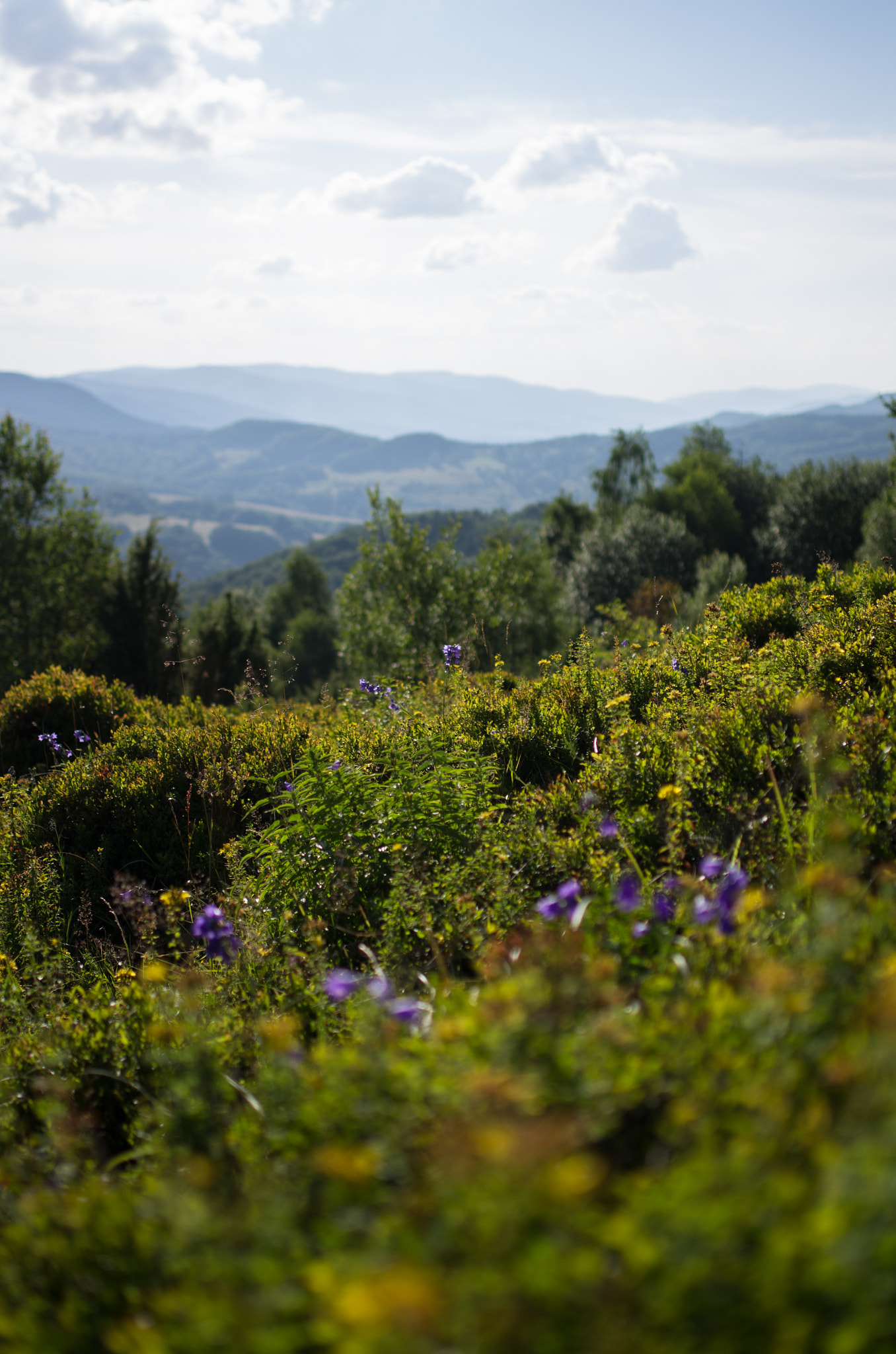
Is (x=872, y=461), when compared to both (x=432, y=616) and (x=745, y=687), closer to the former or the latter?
(x=432, y=616)

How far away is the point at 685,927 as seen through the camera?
8.32ft

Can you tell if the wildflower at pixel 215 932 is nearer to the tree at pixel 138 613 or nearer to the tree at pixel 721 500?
the tree at pixel 138 613

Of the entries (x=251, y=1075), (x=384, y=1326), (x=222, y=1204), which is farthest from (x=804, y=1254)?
(x=251, y=1075)

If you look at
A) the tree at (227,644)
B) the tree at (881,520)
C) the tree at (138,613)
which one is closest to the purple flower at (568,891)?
the tree at (227,644)

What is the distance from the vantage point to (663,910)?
2402 millimetres

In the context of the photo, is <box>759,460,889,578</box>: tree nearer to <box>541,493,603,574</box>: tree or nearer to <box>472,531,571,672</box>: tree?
<box>472,531,571,672</box>: tree

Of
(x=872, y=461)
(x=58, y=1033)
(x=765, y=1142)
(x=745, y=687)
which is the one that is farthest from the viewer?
(x=872, y=461)

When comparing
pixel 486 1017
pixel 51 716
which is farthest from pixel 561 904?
pixel 51 716

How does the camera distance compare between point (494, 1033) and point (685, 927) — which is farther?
point (685, 927)

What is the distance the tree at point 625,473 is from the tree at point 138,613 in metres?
34.9

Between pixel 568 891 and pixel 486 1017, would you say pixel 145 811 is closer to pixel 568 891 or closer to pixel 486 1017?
pixel 568 891

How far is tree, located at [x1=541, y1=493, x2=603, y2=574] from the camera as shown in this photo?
4747 cm

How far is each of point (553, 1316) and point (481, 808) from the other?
292 cm

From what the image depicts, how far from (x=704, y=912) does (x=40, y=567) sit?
85.3ft
